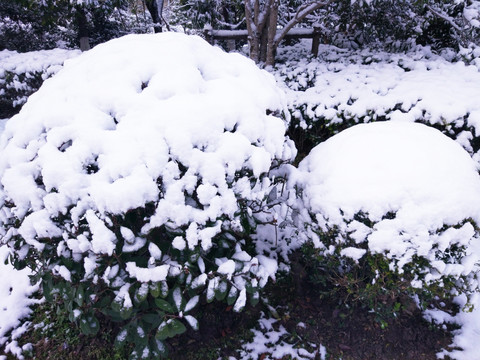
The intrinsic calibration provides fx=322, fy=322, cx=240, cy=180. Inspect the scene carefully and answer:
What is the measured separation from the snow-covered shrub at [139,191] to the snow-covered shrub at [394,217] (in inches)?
18.0

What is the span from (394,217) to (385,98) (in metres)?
2.26

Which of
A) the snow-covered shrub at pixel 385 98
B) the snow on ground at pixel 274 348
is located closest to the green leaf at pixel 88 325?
the snow on ground at pixel 274 348

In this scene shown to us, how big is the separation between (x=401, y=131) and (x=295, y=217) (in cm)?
102

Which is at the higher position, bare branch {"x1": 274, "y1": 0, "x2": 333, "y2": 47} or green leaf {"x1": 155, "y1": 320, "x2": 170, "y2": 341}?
bare branch {"x1": 274, "y1": 0, "x2": 333, "y2": 47}

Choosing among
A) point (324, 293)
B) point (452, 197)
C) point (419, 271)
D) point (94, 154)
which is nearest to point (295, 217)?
point (324, 293)

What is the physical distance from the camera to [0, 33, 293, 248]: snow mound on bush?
1568 millimetres

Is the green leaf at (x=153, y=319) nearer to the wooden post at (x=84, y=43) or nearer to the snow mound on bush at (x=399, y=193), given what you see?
the snow mound on bush at (x=399, y=193)

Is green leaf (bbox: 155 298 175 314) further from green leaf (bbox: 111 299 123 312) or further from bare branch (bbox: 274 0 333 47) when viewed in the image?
bare branch (bbox: 274 0 333 47)

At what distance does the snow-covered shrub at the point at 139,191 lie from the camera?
1.57m

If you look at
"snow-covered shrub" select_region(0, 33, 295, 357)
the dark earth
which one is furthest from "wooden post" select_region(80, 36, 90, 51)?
the dark earth

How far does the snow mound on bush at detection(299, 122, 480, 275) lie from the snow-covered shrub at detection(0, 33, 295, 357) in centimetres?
50

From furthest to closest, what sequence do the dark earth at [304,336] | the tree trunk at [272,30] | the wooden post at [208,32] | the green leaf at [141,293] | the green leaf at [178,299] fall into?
the wooden post at [208,32] → the tree trunk at [272,30] → the dark earth at [304,336] → the green leaf at [178,299] → the green leaf at [141,293]

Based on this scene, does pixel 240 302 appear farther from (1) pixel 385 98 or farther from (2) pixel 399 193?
(1) pixel 385 98

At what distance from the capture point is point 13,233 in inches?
71.3
